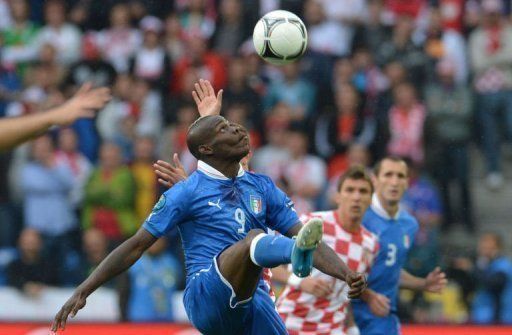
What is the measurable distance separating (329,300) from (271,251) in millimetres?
2347

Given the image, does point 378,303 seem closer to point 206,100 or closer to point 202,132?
point 206,100

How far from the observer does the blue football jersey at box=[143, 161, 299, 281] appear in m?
6.82

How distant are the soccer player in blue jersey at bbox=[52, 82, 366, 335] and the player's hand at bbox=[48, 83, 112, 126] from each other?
4.60 ft

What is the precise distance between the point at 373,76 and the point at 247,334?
775cm

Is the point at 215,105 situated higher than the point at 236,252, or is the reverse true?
the point at 215,105

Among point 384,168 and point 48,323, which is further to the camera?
point 48,323

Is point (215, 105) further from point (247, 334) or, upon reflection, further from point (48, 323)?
point (48, 323)

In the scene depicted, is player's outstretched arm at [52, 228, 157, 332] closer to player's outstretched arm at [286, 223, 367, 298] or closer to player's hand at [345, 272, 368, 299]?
player's outstretched arm at [286, 223, 367, 298]

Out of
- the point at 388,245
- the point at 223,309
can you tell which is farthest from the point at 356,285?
the point at 388,245

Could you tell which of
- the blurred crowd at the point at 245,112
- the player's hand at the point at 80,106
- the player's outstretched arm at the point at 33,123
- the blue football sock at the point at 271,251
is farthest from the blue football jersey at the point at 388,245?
the player's outstretched arm at the point at 33,123

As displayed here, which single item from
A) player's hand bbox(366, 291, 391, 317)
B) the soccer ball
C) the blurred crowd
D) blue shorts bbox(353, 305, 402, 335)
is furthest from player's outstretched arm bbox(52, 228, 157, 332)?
the blurred crowd

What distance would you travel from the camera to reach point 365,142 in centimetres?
1355

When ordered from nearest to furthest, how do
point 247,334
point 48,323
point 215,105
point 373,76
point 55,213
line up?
point 247,334, point 215,105, point 48,323, point 55,213, point 373,76

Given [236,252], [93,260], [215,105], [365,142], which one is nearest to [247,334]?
[236,252]
